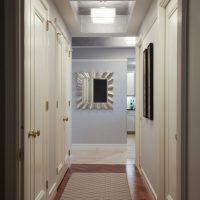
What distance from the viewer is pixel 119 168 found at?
5395 mm

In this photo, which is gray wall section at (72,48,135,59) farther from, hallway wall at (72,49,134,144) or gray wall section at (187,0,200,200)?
gray wall section at (187,0,200,200)

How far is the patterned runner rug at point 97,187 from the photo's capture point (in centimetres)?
381

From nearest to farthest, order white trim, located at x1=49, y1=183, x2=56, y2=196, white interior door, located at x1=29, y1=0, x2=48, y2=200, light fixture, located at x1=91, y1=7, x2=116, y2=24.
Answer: white interior door, located at x1=29, y1=0, x2=48, y2=200
white trim, located at x1=49, y1=183, x2=56, y2=196
light fixture, located at x1=91, y1=7, x2=116, y2=24

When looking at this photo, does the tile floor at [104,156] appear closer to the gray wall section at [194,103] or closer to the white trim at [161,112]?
the white trim at [161,112]

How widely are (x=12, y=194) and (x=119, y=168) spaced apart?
149 inches

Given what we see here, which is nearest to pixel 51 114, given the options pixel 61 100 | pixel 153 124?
pixel 61 100

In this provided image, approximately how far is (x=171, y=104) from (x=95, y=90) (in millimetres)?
4435

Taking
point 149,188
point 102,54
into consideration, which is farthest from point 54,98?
point 102,54

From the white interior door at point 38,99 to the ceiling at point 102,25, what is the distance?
3.46ft

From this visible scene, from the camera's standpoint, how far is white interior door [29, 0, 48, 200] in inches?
103

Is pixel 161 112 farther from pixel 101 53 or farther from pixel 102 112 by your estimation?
pixel 101 53

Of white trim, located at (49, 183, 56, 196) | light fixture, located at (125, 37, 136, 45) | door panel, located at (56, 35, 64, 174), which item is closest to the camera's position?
white trim, located at (49, 183, 56, 196)

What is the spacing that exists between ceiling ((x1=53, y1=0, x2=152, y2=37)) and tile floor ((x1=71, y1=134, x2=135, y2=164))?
252cm

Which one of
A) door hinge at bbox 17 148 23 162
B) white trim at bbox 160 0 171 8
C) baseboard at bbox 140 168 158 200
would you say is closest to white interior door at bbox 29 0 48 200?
door hinge at bbox 17 148 23 162
